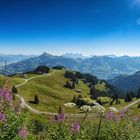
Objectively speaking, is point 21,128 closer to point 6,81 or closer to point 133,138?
point 6,81

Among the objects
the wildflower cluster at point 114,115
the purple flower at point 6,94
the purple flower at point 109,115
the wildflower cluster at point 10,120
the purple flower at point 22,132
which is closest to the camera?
the purple flower at point 6,94

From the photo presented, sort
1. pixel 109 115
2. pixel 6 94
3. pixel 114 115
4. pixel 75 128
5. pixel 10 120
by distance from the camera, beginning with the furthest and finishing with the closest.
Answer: pixel 114 115 → pixel 109 115 → pixel 75 128 → pixel 10 120 → pixel 6 94

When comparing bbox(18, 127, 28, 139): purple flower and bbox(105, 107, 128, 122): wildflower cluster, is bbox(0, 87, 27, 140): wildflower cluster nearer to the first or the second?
bbox(18, 127, 28, 139): purple flower

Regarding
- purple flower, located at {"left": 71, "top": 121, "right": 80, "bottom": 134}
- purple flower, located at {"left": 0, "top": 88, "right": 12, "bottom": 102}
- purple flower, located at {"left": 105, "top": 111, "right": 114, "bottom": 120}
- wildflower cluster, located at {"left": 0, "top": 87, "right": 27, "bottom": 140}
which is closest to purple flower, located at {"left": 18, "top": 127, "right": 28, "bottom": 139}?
wildflower cluster, located at {"left": 0, "top": 87, "right": 27, "bottom": 140}

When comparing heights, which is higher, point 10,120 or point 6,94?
point 6,94

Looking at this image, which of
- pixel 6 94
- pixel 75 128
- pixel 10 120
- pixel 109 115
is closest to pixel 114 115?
pixel 109 115

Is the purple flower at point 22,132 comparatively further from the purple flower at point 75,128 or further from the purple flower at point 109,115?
the purple flower at point 109,115

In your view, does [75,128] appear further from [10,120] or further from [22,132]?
[10,120]

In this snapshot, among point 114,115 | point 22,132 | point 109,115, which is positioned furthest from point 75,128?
point 114,115

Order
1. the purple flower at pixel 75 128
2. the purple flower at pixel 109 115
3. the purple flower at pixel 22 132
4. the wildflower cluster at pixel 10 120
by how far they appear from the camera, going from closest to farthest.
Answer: the wildflower cluster at pixel 10 120, the purple flower at pixel 22 132, the purple flower at pixel 75 128, the purple flower at pixel 109 115

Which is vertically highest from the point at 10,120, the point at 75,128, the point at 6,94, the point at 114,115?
the point at 6,94

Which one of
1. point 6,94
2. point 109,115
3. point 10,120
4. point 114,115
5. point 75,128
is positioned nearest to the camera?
point 6,94

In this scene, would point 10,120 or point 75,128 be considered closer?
point 10,120

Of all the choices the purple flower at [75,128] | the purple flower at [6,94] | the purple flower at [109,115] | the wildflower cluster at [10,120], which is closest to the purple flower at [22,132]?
the wildflower cluster at [10,120]
